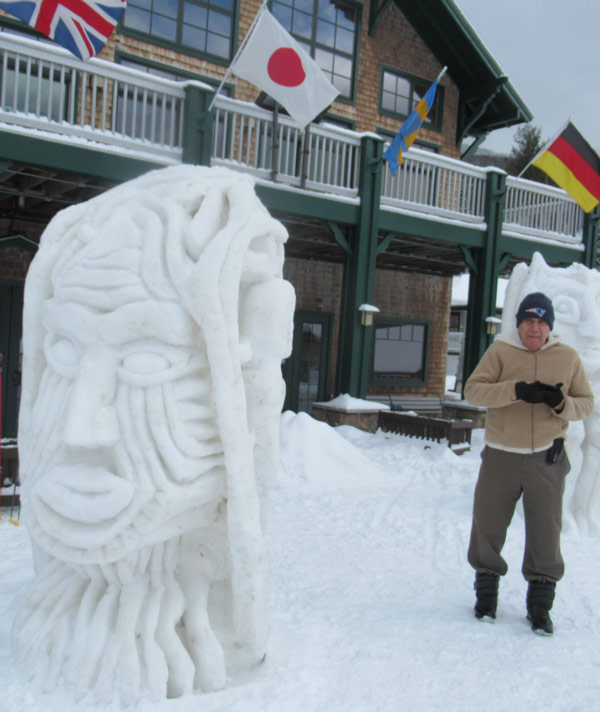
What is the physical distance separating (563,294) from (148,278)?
3561mm

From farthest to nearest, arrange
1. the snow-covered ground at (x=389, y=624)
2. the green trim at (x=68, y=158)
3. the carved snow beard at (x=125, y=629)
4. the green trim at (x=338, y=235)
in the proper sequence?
the green trim at (x=338, y=235), the green trim at (x=68, y=158), the snow-covered ground at (x=389, y=624), the carved snow beard at (x=125, y=629)

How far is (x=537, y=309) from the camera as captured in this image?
3.14 m

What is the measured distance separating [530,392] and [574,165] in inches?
334

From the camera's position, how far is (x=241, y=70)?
7.68m

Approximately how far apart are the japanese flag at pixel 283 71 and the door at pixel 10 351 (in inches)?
181

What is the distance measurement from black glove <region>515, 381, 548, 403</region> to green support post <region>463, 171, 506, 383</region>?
818 cm

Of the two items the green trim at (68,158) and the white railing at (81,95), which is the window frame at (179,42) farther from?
the green trim at (68,158)

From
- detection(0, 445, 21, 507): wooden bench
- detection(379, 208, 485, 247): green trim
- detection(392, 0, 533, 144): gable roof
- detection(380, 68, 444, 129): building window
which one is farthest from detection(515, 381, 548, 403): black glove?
detection(392, 0, 533, 144): gable roof

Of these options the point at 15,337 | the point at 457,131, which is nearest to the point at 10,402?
the point at 15,337

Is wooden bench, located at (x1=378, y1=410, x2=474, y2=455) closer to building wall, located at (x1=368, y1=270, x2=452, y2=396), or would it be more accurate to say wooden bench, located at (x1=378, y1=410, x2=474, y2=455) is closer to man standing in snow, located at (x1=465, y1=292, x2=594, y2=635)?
building wall, located at (x1=368, y1=270, x2=452, y2=396)

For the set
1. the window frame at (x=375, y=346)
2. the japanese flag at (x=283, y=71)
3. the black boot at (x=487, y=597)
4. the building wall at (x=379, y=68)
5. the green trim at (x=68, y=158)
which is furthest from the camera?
the window frame at (x=375, y=346)

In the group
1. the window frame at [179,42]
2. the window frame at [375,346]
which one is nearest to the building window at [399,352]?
the window frame at [375,346]

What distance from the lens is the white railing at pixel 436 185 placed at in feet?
33.2

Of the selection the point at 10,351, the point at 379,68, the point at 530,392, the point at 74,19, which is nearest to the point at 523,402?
the point at 530,392
